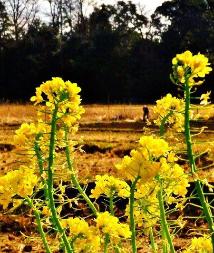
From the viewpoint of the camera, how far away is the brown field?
138 inches

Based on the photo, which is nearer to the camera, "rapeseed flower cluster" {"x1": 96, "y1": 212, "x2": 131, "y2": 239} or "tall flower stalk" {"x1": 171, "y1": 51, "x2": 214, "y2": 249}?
"tall flower stalk" {"x1": 171, "y1": 51, "x2": 214, "y2": 249}

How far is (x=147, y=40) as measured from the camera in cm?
3741

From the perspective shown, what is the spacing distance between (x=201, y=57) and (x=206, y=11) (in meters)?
36.9

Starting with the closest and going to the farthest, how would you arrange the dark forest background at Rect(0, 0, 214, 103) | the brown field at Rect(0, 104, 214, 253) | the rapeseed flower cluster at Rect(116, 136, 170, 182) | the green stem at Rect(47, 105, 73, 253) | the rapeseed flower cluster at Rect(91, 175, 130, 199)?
the rapeseed flower cluster at Rect(116, 136, 170, 182)
the green stem at Rect(47, 105, 73, 253)
the rapeseed flower cluster at Rect(91, 175, 130, 199)
the brown field at Rect(0, 104, 214, 253)
the dark forest background at Rect(0, 0, 214, 103)

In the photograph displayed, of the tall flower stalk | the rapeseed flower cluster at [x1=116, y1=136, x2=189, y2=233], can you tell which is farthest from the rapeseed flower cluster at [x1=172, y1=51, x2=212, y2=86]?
the rapeseed flower cluster at [x1=116, y1=136, x2=189, y2=233]

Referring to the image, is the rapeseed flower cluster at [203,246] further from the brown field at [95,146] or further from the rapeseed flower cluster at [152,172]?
the brown field at [95,146]

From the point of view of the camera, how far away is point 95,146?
12.5 m

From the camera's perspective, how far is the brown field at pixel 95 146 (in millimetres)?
3514

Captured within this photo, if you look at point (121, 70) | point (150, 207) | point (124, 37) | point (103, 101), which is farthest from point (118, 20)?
point (150, 207)

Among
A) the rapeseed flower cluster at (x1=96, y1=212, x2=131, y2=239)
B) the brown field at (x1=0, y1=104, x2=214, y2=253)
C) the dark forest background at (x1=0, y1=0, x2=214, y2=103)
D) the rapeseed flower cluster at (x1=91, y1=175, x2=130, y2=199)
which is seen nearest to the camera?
the rapeseed flower cluster at (x1=96, y1=212, x2=131, y2=239)

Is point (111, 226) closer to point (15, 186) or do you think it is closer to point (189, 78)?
point (15, 186)

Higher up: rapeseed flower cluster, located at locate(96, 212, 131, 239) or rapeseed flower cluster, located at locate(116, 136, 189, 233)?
rapeseed flower cluster, located at locate(116, 136, 189, 233)

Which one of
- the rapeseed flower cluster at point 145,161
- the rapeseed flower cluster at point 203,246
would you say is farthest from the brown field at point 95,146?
the rapeseed flower cluster at point 203,246

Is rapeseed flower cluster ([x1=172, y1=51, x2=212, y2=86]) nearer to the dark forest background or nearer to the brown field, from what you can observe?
the brown field
